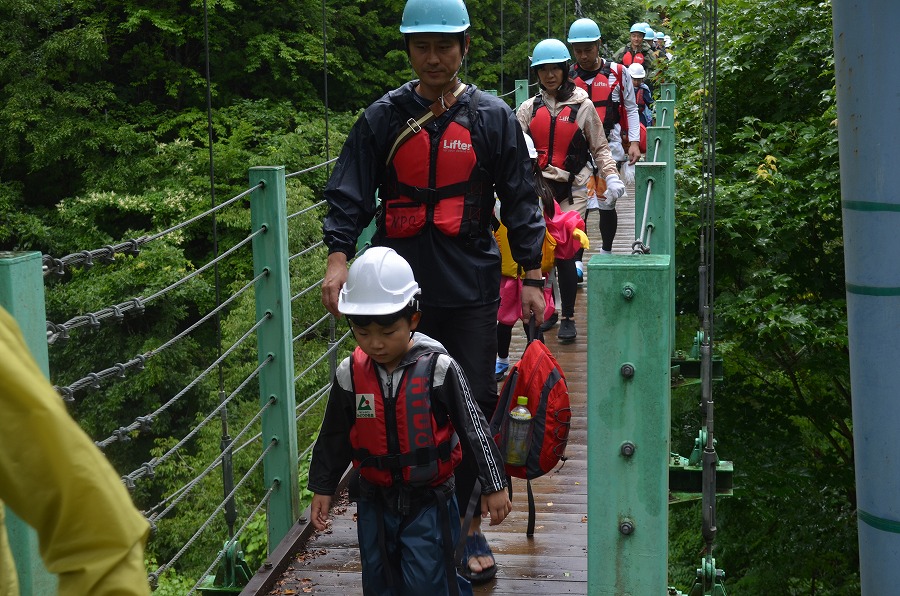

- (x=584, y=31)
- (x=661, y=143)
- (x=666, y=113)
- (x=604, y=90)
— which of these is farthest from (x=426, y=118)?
(x=666, y=113)

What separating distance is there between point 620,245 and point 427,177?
6.98 meters

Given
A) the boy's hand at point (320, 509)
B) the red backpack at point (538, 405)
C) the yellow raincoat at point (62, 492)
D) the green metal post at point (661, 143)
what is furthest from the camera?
the green metal post at point (661, 143)

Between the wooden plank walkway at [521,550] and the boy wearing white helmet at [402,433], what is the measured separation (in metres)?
0.84

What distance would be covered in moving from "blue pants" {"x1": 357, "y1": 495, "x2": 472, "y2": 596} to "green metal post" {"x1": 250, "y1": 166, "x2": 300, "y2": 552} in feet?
3.53

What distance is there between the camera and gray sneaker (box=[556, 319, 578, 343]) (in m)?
7.18

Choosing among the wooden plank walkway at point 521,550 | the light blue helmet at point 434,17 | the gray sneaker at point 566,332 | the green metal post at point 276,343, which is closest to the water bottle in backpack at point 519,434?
the wooden plank walkway at point 521,550

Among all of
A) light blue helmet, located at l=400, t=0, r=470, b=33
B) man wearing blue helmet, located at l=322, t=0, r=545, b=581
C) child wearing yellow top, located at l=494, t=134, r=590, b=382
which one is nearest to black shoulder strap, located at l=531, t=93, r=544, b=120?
child wearing yellow top, located at l=494, t=134, r=590, b=382

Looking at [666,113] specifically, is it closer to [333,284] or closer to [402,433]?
[333,284]

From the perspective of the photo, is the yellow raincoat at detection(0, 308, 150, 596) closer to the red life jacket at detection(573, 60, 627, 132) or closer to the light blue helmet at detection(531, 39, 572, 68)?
the light blue helmet at detection(531, 39, 572, 68)

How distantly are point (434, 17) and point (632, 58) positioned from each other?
10.5 m

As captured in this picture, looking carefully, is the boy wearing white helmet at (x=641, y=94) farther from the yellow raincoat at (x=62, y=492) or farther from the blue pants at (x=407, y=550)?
the yellow raincoat at (x=62, y=492)

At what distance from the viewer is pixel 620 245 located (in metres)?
10.2

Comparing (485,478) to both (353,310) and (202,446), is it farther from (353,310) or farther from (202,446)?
(202,446)

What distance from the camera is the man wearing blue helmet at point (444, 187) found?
3.39 metres
